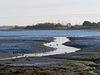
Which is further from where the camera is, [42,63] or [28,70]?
[42,63]

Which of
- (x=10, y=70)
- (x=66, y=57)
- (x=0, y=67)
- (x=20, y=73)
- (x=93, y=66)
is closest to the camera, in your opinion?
(x=20, y=73)

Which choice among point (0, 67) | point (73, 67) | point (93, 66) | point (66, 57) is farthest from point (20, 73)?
point (66, 57)

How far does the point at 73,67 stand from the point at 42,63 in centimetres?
493

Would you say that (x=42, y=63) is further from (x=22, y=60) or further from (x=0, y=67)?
(x=0, y=67)

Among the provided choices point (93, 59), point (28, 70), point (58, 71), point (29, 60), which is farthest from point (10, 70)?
point (93, 59)

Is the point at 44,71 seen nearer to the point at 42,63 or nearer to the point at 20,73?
the point at 20,73

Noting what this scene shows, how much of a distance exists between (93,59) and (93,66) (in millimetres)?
5399

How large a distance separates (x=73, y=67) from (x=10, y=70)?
7036 millimetres

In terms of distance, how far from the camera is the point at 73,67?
36.6 m

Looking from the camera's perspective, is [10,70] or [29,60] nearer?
[10,70]

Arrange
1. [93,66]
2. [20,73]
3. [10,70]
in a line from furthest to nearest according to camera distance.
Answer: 1. [93,66]
2. [10,70]
3. [20,73]

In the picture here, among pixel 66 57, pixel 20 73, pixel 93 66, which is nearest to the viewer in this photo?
pixel 20 73

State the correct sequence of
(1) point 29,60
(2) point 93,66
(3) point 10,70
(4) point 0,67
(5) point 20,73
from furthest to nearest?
(1) point 29,60 → (2) point 93,66 → (4) point 0,67 → (3) point 10,70 → (5) point 20,73

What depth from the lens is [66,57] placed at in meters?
46.8
